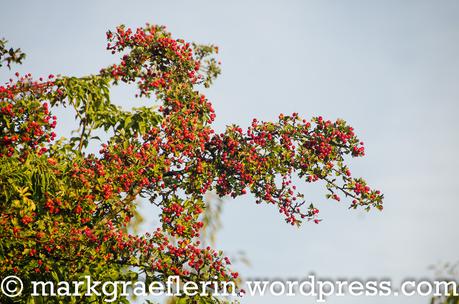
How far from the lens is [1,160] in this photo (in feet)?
31.0

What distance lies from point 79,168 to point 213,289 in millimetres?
3393

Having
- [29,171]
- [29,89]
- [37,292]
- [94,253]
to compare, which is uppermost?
[29,89]

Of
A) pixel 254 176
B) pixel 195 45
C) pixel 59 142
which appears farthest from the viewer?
pixel 195 45

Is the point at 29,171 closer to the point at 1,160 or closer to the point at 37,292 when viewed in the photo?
the point at 1,160

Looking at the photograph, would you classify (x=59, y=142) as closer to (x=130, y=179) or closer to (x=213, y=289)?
(x=130, y=179)

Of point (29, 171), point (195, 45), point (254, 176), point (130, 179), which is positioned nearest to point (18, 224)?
point (29, 171)

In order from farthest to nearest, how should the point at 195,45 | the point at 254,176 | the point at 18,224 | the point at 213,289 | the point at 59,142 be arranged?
the point at 195,45
the point at 254,176
the point at 59,142
the point at 213,289
the point at 18,224

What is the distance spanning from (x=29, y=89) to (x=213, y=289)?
508 cm

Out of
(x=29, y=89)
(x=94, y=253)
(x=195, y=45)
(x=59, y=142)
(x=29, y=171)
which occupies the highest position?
(x=195, y=45)

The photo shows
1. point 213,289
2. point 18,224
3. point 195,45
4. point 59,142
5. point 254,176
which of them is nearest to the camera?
point 18,224

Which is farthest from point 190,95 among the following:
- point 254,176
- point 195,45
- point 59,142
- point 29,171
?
point 29,171

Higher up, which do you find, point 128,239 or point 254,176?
point 254,176

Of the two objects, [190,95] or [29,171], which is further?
[190,95]

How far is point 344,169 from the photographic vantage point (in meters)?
12.6
